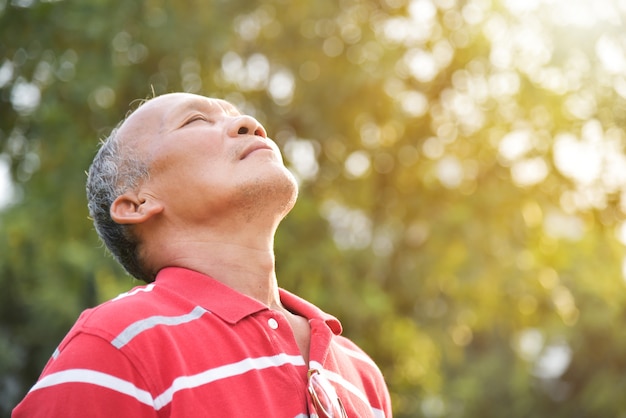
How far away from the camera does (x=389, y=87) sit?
296 inches

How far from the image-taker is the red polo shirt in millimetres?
1419

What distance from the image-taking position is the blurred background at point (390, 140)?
6246 mm

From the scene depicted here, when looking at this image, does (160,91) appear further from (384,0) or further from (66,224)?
(384,0)

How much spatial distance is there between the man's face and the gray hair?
29 millimetres

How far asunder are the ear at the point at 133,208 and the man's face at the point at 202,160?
0.07ft

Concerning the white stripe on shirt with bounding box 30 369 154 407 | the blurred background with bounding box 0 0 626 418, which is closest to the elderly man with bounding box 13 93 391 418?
the white stripe on shirt with bounding box 30 369 154 407

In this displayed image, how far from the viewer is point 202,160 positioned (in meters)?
1.87

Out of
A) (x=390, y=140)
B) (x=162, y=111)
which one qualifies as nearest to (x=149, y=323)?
(x=162, y=111)

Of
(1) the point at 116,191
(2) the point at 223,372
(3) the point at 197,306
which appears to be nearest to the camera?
(2) the point at 223,372

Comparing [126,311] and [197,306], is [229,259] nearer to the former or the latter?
[197,306]

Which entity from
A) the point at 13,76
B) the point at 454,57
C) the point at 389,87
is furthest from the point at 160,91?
the point at 454,57

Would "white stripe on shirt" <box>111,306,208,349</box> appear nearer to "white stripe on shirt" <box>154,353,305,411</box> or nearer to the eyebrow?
"white stripe on shirt" <box>154,353,305,411</box>

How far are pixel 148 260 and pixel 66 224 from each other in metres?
4.65

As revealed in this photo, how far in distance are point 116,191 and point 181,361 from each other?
584mm
